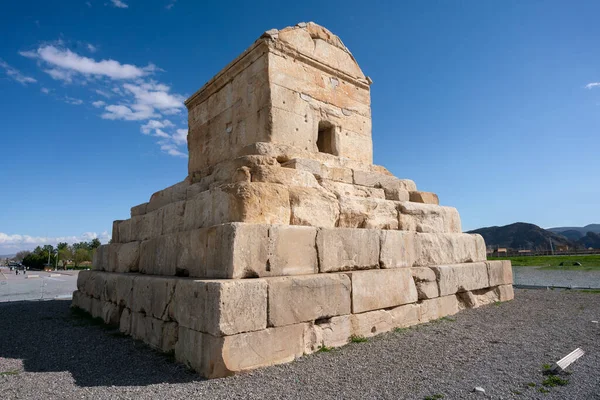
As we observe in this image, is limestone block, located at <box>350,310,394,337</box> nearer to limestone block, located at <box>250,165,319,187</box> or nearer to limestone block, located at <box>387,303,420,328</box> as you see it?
limestone block, located at <box>387,303,420,328</box>

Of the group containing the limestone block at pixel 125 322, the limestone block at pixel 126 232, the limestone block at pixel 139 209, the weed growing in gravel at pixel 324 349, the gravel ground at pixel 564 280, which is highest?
the limestone block at pixel 139 209

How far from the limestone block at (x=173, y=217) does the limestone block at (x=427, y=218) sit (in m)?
3.72

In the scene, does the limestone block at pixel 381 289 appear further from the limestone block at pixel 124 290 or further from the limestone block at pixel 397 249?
the limestone block at pixel 124 290

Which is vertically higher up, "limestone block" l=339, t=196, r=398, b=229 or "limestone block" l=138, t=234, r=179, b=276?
"limestone block" l=339, t=196, r=398, b=229

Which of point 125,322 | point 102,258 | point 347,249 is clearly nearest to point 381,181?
point 347,249

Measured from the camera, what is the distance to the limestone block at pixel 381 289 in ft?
16.6

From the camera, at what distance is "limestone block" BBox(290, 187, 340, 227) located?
16.5 feet

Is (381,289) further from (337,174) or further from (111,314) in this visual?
(111,314)

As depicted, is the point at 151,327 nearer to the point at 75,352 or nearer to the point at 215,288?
the point at 75,352

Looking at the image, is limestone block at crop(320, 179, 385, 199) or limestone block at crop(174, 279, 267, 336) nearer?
limestone block at crop(174, 279, 267, 336)

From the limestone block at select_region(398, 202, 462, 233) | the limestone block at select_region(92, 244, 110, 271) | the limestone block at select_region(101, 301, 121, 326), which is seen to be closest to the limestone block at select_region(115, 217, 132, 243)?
the limestone block at select_region(92, 244, 110, 271)

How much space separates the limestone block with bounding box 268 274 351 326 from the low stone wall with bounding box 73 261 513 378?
0.04ft

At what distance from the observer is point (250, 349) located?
3783mm

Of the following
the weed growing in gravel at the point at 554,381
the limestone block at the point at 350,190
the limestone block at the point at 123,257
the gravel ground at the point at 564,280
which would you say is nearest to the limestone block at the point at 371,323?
the limestone block at the point at 350,190
